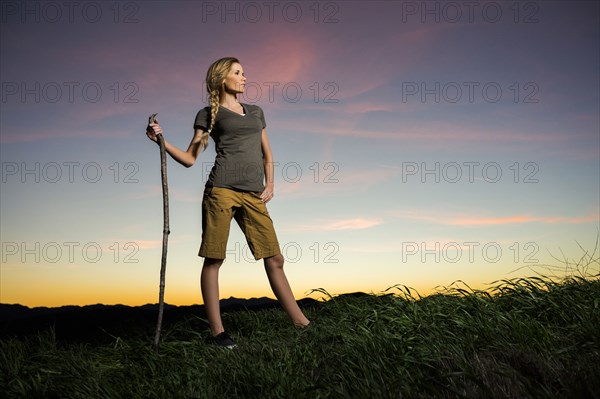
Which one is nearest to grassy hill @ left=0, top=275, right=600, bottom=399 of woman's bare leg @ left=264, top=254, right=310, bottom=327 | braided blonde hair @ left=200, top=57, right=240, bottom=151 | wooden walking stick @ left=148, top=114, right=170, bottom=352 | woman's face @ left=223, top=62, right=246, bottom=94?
woman's bare leg @ left=264, top=254, right=310, bottom=327

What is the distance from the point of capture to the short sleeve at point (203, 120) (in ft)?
16.2

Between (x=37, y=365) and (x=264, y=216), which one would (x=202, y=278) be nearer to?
(x=264, y=216)

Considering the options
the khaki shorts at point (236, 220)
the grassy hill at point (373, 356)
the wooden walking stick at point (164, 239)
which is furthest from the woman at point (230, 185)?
the grassy hill at point (373, 356)

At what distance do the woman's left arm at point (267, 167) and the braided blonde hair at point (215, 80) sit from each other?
0.54 meters

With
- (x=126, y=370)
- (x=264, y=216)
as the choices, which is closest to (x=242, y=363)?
(x=126, y=370)

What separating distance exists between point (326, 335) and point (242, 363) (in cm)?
103

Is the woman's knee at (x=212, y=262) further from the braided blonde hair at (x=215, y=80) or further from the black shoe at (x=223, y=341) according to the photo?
the braided blonde hair at (x=215, y=80)

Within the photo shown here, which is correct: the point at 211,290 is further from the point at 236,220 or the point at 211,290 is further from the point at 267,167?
the point at 267,167

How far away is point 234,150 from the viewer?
16.0ft

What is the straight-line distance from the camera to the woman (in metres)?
4.79

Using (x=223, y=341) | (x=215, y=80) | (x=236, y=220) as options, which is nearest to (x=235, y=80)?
(x=215, y=80)

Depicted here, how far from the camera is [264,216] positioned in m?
5.05

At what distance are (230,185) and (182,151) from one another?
51 cm

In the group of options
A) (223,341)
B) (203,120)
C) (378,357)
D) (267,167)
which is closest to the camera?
(378,357)
